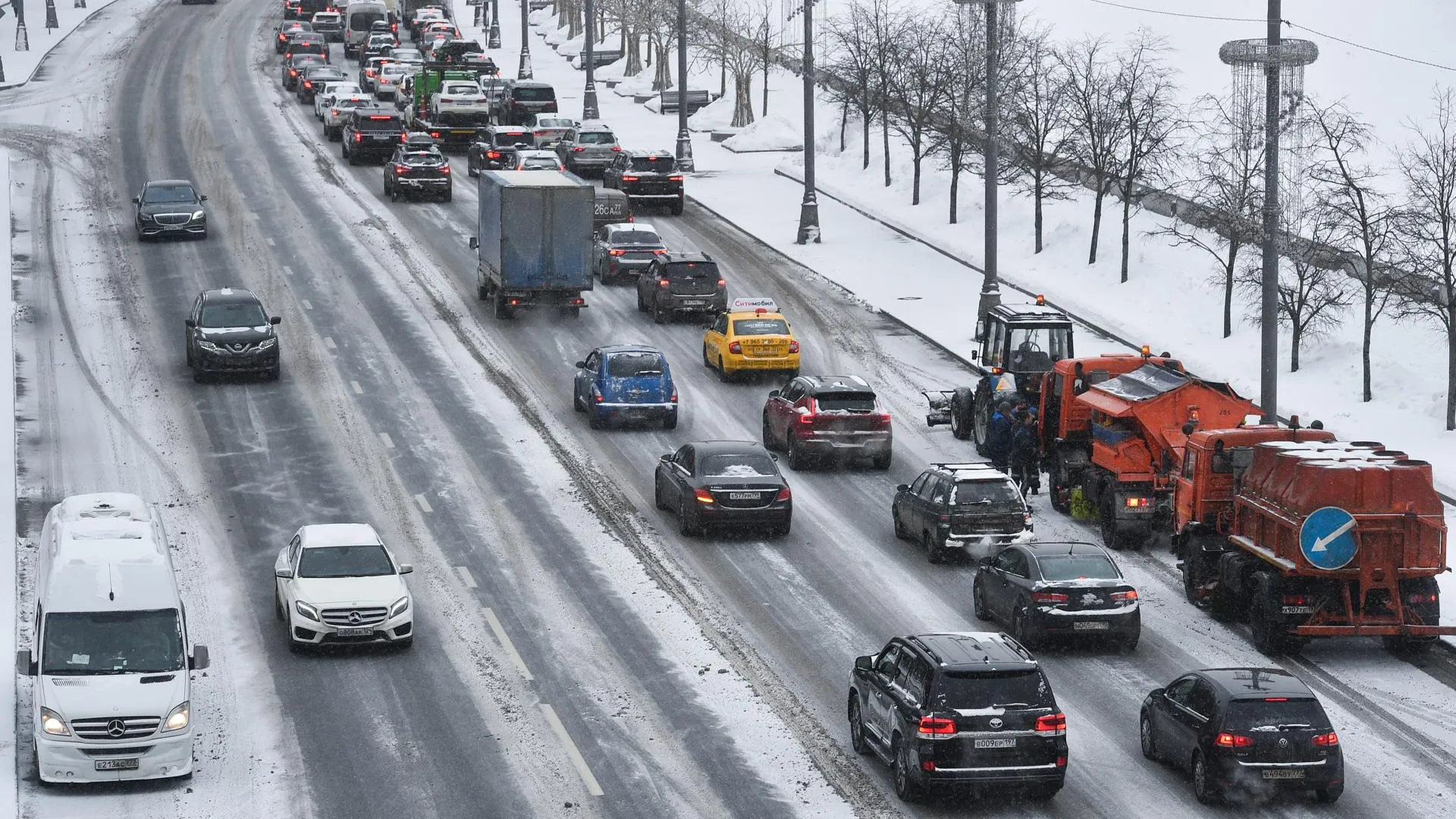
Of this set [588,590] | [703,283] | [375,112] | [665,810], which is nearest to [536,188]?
[703,283]

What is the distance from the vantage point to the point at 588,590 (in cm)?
2792

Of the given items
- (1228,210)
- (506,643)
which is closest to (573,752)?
(506,643)

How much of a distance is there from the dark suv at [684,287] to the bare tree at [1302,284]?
12.0 meters

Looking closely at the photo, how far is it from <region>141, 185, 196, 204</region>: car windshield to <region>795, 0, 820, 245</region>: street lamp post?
1685 cm

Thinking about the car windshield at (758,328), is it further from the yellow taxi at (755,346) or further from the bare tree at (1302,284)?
the bare tree at (1302,284)

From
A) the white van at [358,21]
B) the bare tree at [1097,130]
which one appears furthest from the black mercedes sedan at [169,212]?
the white van at [358,21]

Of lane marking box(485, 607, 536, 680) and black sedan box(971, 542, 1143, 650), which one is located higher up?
black sedan box(971, 542, 1143, 650)

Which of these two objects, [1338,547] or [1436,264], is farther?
[1436,264]

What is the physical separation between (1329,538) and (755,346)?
17.9m

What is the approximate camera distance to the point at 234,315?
3972 centimetres

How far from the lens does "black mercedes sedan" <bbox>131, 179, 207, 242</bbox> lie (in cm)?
5141

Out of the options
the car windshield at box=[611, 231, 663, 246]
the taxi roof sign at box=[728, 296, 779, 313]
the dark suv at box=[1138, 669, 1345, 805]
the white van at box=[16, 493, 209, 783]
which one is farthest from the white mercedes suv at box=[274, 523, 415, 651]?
the car windshield at box=[611, 231, 663, 246]

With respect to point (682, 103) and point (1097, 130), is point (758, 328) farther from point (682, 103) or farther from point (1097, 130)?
point (682, 103)

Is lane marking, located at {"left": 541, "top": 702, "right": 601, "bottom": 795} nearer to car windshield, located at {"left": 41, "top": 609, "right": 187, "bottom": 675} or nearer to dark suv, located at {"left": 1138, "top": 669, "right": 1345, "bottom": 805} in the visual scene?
car windshield, located at {"left": 41, "top": 609, "right": 187, "bottom": 675}
